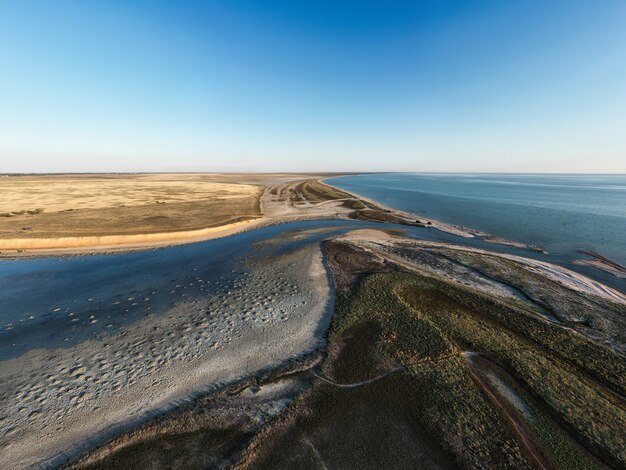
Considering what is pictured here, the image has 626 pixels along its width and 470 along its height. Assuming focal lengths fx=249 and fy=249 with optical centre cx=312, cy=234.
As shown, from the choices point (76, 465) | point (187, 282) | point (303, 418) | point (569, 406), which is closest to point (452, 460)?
point (303, 418)

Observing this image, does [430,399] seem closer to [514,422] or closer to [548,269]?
[514,422]

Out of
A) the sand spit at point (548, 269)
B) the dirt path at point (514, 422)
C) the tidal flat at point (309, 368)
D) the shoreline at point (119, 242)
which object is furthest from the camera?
the shoreline at point (119, 242)

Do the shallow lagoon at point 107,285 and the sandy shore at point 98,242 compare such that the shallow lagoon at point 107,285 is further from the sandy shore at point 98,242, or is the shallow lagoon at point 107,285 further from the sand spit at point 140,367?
the sandy shore at point 98,242

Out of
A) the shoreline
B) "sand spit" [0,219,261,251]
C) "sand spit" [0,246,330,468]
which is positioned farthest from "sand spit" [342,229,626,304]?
"sand spit" [0,219,261,251]

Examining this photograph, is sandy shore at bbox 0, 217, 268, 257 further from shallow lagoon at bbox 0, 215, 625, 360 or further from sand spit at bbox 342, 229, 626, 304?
sand spit at bbox 342, 229, 626, 304

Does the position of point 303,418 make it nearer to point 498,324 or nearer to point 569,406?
point 569,406

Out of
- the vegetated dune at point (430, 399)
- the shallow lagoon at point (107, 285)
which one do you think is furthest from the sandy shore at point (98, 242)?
the vegetated dune at point (430, 399)

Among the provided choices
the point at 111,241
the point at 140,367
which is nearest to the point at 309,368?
the point at 140,367
